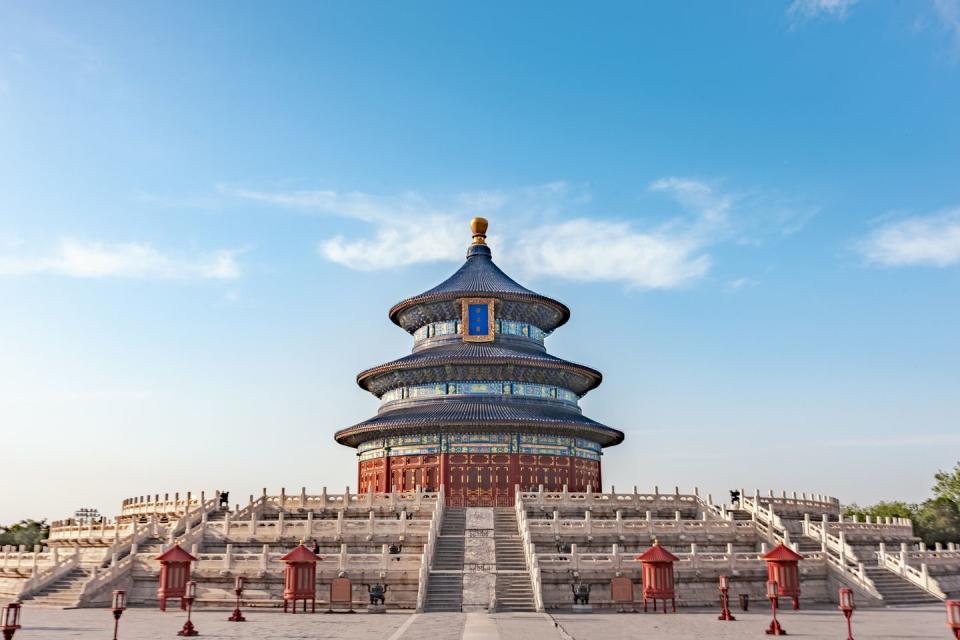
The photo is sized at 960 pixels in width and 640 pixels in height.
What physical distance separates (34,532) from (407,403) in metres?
44.4

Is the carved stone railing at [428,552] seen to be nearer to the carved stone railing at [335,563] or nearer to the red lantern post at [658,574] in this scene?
the carved stone railing at [335,563]

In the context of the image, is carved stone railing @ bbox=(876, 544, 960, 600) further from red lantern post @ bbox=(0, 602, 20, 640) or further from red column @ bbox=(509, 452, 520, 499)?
red lantern post @ bbox=(0, 602, 20, 640)

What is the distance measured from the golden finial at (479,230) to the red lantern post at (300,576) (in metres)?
37.9

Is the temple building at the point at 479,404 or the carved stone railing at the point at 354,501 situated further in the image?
the temple building at the point at 479,404

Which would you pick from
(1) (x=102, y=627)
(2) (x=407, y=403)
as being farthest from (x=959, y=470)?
(1) (x=102, y=627)

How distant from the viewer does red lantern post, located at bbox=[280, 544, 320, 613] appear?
26.5 metres

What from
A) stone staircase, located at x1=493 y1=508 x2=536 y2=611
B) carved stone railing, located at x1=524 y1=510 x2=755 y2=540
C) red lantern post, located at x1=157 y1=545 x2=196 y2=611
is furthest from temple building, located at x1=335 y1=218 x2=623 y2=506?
red lantern post, located at x1=157 y1=545 x2=196 y2=611

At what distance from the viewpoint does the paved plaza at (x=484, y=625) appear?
2031 cm

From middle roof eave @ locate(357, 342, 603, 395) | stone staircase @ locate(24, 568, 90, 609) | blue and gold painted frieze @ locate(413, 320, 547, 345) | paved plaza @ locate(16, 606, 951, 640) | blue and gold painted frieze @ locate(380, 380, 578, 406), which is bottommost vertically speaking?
paved plaza @ locate(16, 606, 951, 640)

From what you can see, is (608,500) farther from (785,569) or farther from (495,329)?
(495,329)

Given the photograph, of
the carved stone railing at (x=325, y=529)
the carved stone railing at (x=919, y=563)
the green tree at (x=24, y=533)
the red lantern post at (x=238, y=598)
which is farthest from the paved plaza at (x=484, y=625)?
the green tree at (x=24, y=533)

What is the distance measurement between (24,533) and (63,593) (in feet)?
179

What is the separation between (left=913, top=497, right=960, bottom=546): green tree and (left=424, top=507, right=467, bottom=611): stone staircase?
127 feet

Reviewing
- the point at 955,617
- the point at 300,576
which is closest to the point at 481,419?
the point at 300,576
